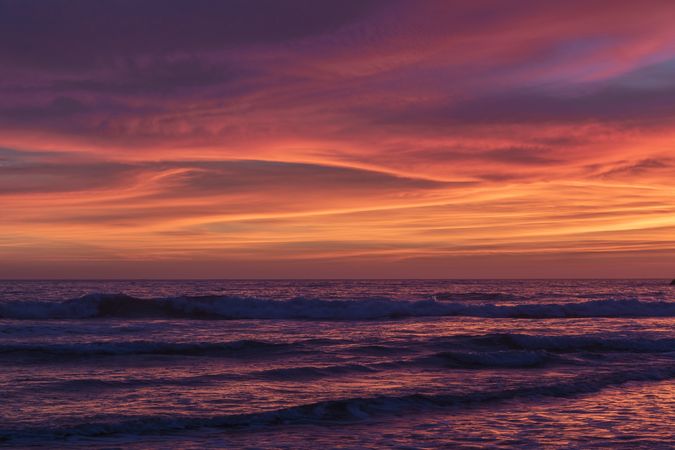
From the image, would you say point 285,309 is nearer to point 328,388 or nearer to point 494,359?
point 494,359

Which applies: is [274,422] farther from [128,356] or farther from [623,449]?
[128,356]

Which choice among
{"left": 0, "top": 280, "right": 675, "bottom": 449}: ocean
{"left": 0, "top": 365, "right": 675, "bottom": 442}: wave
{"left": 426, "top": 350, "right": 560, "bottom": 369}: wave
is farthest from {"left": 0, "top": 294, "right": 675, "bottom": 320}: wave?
{"left": 0, "top": 365, "right": 675, "bottom": 442}: wave

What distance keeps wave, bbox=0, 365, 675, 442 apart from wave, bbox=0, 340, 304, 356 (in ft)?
28.8

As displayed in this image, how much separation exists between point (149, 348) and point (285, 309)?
22.3m

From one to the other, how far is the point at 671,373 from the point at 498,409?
24.1ft

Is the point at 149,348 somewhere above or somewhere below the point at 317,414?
above

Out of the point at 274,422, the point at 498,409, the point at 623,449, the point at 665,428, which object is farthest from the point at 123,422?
the point at 665,428

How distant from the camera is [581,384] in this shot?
1634 centimetres

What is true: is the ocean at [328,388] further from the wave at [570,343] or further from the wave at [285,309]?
the wave at [285,309]

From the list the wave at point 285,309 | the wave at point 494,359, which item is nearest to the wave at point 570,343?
the wave at point 494,359

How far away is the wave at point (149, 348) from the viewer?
21.8 metres

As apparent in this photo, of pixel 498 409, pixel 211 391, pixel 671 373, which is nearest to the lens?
pixel 498 409

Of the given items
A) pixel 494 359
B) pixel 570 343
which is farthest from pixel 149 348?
pixel 570 343

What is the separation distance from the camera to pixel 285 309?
4481cm
